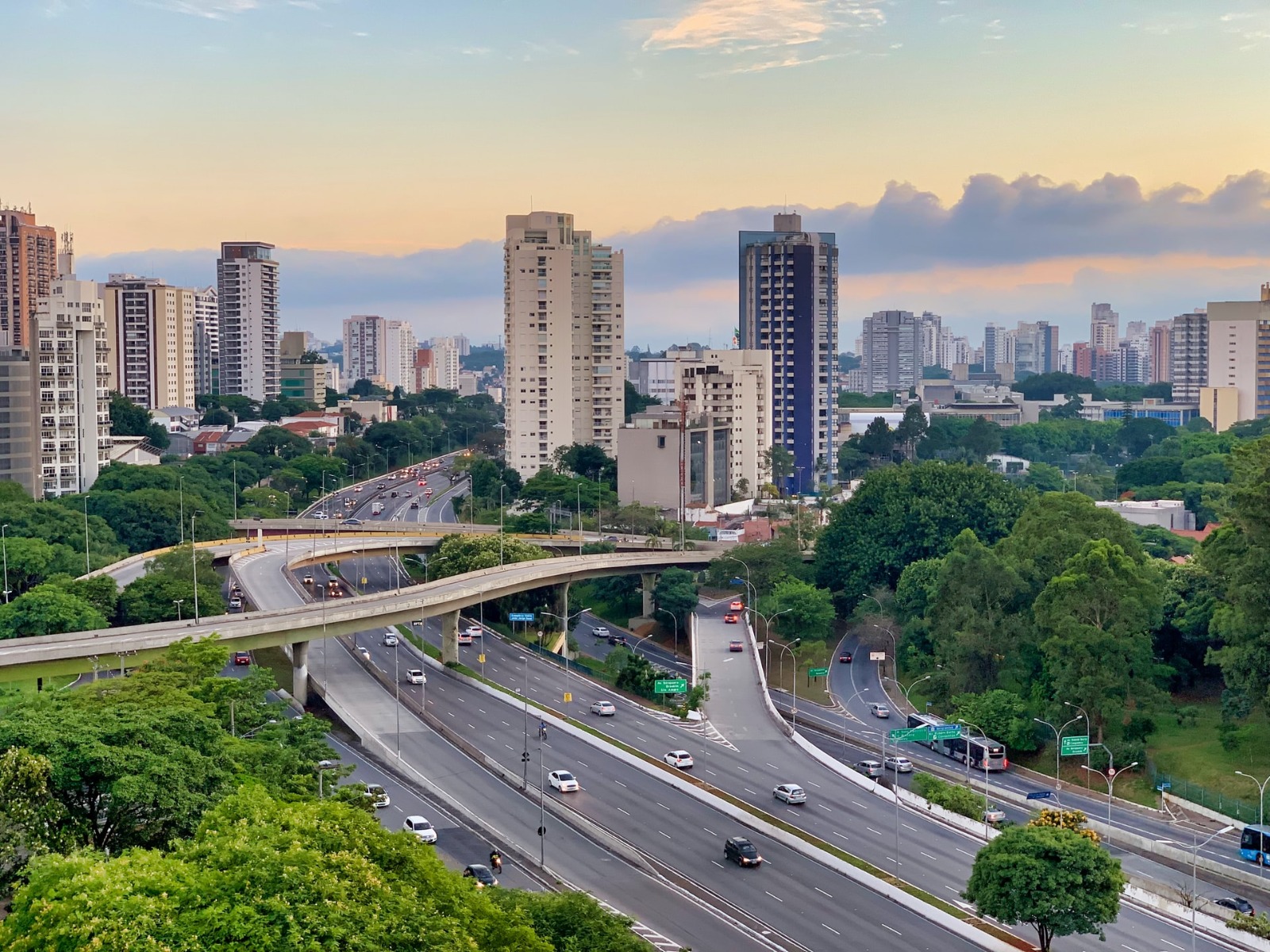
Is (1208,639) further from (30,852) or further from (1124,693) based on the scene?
(30,852)

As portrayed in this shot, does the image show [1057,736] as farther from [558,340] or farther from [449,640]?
[558,340]

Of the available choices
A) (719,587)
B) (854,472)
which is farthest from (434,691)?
(854,472)

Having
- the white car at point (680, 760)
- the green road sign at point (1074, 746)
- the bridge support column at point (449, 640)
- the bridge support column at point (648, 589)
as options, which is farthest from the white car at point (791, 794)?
the bridge support column at point (648, 589)

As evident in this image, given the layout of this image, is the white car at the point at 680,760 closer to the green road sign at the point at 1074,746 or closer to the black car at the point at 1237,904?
the green road sign at the point at 1074,746

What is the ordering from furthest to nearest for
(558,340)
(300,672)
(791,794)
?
(558,340) → (300,672) → (791,794)

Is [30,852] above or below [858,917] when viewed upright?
above

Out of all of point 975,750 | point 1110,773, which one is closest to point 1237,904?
point 1110,773

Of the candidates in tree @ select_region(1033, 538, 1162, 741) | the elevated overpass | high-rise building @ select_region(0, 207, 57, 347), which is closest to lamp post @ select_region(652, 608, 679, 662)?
the elevated overpass
